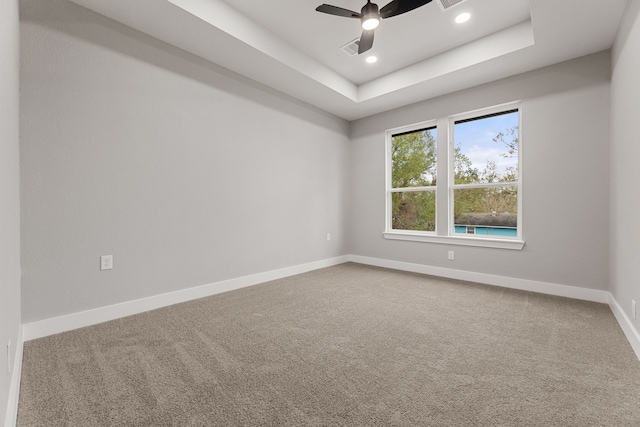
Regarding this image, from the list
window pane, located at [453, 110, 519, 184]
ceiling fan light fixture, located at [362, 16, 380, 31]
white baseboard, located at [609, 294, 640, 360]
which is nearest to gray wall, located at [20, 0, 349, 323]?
ceiling fan light fixture, located at [362, 16, 380, 31]

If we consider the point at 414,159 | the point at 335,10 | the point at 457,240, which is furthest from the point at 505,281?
the point at 335,10

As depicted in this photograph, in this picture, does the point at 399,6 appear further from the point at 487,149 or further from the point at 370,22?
the point at 487,149

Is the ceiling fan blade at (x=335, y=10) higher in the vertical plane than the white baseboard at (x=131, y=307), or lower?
higher

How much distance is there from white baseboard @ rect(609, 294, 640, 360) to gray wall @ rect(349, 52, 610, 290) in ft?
1.55

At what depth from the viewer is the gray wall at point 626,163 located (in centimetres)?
199

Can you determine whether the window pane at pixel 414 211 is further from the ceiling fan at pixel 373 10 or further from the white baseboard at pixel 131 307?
the ceiling fan at pixel 373 10

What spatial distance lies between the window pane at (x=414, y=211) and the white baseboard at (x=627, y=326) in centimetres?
203

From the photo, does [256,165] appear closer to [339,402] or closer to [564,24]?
[339,402]

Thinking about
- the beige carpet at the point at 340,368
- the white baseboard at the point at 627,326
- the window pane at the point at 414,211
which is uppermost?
the window pane at the point at 414,211

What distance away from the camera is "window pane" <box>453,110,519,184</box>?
3602mm

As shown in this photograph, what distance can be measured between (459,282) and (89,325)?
3.95 meters

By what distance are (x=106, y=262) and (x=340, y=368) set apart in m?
2.16

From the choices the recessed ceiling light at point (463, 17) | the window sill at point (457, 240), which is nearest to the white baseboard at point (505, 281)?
the window sill at point (457, 240)

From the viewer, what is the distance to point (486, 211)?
379cm
